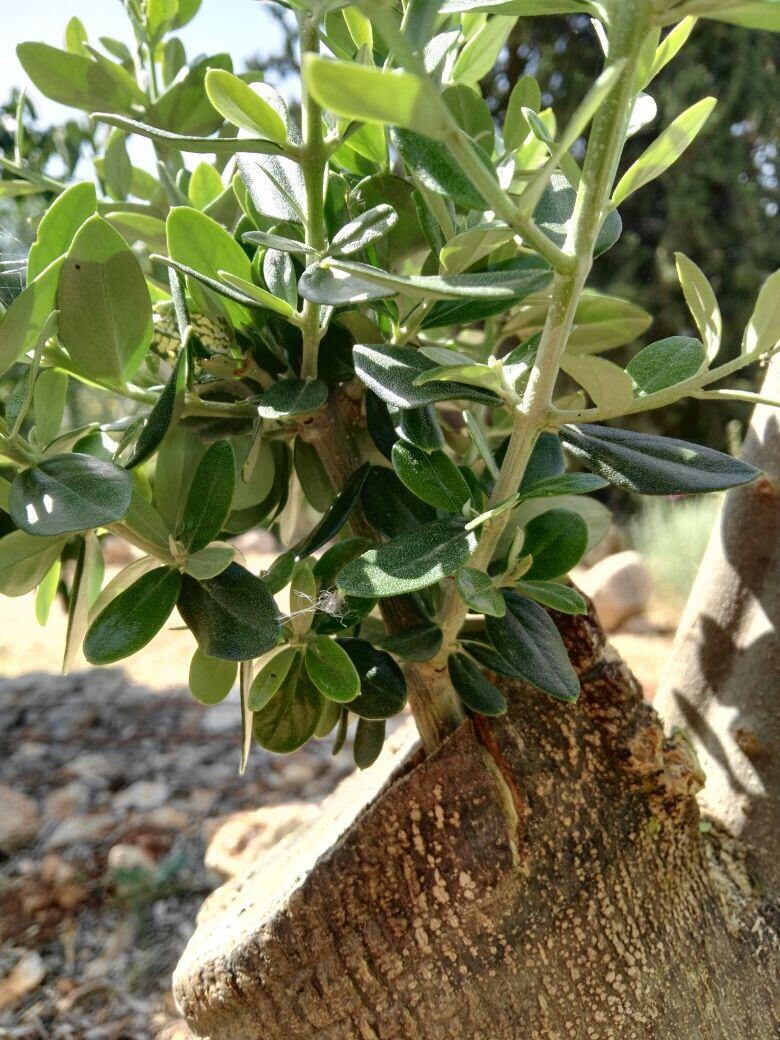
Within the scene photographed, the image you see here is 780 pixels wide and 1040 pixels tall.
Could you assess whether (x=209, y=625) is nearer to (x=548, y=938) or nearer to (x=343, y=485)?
(x=343, y=485)

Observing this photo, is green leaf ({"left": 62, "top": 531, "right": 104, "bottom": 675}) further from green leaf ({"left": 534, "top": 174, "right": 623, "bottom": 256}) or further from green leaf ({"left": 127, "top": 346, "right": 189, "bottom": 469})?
green leaf ({"left": 534, "top": 174, "right": 623, "bottom": 256})

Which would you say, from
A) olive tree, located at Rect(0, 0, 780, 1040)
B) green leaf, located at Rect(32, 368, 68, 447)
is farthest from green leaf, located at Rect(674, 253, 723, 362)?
green leaf, located at Rect(32, 368, 68, 447)

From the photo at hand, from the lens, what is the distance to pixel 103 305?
15.1 inches

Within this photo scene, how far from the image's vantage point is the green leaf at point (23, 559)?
421 mm

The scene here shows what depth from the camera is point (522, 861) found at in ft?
1.80

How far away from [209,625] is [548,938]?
316 mm

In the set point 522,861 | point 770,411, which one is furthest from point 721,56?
point 522,861

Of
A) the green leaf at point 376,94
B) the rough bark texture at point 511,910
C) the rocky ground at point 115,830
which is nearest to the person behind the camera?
the green leaf at point 376,94

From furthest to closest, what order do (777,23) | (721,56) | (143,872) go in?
(721,56) → (143,872) → (777,23)

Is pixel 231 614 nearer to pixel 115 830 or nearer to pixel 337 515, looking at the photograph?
pixel 337 515

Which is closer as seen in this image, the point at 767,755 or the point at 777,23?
the point at 777,23

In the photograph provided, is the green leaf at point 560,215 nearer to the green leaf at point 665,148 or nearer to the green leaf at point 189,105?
the green leaf at point 665,148

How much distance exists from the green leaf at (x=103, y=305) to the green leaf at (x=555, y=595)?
23cm

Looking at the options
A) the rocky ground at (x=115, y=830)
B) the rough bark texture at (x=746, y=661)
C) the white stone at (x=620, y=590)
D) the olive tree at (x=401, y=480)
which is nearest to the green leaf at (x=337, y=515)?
the olive tree at (x=401, y=480)
